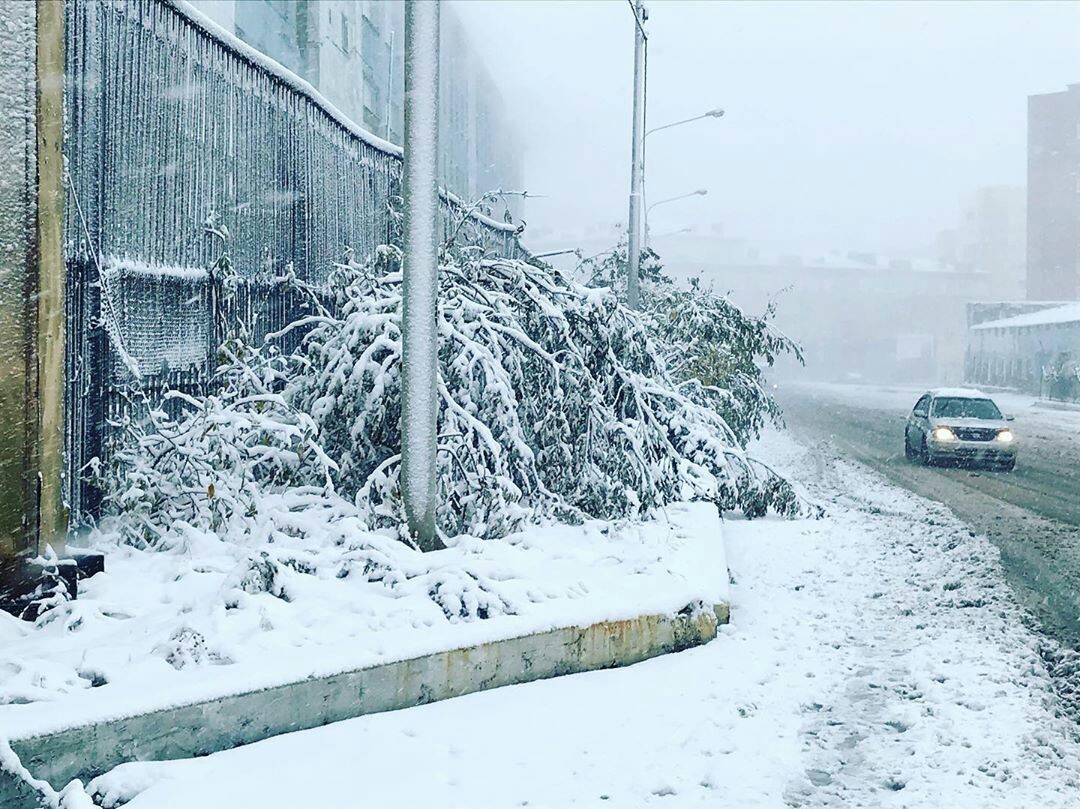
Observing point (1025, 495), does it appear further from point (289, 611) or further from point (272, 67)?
point (289, 611)

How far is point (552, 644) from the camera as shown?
18.6 feet

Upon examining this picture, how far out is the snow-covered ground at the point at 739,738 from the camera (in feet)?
14.0

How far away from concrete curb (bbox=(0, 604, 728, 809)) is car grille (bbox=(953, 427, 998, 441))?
13557 millimetres

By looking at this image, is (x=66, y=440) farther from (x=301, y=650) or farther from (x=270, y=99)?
(x=270, y=99)

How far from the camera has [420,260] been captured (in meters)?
6.33

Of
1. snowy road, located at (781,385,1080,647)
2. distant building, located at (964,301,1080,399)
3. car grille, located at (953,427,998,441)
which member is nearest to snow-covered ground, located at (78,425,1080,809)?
snowy road, located at (781,385,1080,647)

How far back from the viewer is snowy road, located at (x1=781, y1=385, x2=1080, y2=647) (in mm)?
8234

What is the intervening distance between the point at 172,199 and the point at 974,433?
1553 cm

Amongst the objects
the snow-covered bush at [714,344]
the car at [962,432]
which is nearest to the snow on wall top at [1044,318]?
the car at [962,432]

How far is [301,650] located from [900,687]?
10.8 ft

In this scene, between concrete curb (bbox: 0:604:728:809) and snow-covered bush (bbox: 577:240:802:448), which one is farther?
snow-covered bush (bbox: 577:240:802:448)

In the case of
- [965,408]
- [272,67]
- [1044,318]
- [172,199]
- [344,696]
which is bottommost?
[344,696]

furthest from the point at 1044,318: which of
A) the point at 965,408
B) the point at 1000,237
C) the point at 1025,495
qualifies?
the point at 1000,237

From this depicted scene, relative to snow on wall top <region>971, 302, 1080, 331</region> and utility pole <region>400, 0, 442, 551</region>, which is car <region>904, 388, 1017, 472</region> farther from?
snow on wall top <region>971, 302, 1080, 331</region>
